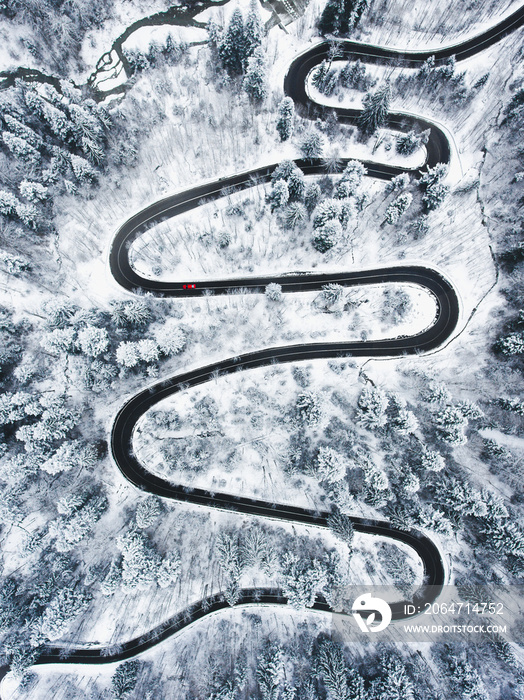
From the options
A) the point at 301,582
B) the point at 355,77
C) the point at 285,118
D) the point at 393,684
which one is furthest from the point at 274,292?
the point at 393,684

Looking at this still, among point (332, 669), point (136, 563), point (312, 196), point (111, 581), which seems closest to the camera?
point (332, 669)

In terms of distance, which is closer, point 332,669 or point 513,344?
point 332,669

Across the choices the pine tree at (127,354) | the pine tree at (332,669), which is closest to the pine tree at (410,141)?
the pine tree at (127,354)

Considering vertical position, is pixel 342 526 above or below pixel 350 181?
below

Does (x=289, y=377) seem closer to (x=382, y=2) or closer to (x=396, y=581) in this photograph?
(x=396, y=581)

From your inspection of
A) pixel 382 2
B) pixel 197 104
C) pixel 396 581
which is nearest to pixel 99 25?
pixel 197 104

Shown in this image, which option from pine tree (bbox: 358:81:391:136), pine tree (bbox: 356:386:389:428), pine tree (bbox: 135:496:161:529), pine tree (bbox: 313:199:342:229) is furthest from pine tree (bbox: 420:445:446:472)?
pine tree (bbox: 358:81:391:136)

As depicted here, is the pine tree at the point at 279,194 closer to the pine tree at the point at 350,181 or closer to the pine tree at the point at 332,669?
the pine tree at the point at 350,181

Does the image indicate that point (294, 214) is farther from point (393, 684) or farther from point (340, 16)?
point (393, 684)
